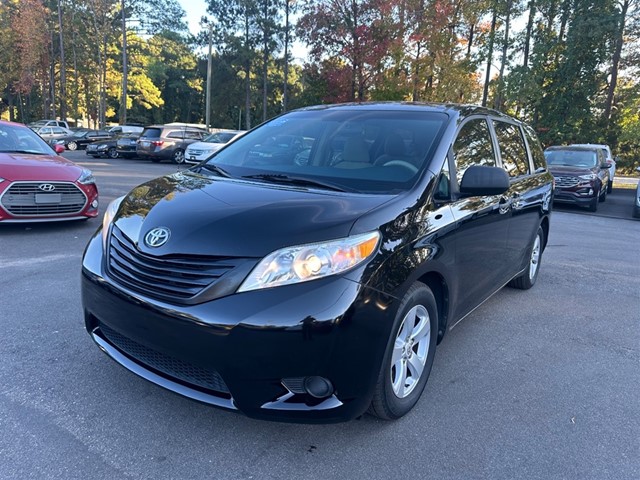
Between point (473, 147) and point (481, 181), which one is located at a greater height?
point (473, 147)

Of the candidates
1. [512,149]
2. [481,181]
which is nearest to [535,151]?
[512,149]

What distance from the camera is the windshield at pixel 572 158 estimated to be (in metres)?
13.3

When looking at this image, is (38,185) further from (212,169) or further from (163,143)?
(163,143)

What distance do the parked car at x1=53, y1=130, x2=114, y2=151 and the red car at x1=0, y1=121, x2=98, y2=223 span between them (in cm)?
2559

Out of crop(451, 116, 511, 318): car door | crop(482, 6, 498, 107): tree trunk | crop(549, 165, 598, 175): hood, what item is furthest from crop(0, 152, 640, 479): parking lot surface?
crop(482, 6, 498, 107): tree trunk

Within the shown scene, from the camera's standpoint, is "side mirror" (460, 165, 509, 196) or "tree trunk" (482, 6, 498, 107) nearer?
"side mirror" (460, 165, 509, 196)

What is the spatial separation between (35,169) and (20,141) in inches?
48.4

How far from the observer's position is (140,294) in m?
2.28

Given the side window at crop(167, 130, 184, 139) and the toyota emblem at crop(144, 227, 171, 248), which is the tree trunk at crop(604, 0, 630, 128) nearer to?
the side window at crop(167, 130, 184, 139)

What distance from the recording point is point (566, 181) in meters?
12.5

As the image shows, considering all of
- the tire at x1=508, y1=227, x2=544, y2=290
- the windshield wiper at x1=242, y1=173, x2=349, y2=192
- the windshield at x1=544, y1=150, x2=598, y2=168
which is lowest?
the tire at x1=508, y1=227, x2=544, y2=290

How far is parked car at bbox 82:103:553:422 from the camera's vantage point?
2080 mm

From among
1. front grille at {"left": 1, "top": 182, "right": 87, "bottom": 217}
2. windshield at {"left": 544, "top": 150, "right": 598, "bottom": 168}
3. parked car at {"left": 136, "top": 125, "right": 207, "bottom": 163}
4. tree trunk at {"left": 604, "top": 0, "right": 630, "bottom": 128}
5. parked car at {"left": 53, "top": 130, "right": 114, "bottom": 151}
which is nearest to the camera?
front grille at {"left": 1, "top": 182, "right": 87, "bottom": 217}

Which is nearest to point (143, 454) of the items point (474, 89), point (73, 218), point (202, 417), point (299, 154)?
point (202, 417)
